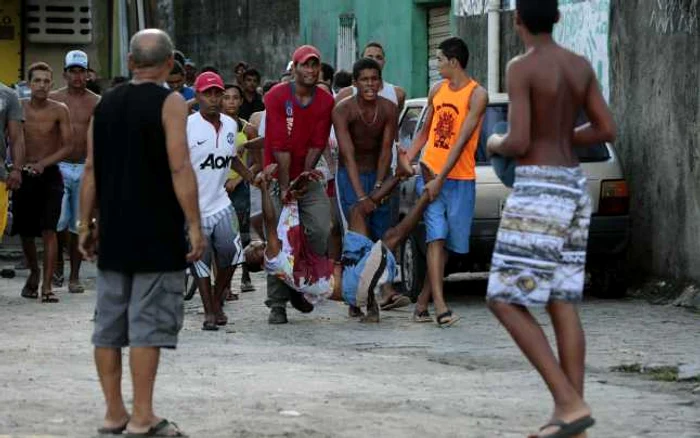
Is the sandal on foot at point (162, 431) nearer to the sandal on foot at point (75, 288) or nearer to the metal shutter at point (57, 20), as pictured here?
the sandal on foot at point (75, 288)

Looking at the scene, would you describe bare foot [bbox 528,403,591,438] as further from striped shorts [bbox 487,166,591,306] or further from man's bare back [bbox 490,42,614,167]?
man's bare back [bbox 490,42,614,167]

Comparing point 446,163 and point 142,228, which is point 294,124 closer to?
point 446,163

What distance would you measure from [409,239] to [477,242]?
26.5 inches

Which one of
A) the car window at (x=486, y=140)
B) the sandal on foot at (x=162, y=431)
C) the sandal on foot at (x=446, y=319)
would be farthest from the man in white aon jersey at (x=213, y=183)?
the sandal on foot at (x=162, y=431)

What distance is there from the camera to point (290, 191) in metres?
12.9

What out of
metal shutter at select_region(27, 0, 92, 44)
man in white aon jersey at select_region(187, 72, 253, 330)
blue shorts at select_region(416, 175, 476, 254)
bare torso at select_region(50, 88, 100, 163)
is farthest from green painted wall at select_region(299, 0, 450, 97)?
man in white aon jersey at select_region(187, 72, 253, 330)

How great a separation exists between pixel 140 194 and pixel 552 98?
1.79m

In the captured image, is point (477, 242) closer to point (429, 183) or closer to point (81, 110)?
point (429, 183)

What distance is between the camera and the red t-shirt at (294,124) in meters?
12.8

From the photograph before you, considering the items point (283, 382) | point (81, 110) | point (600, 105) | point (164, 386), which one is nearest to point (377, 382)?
point (283, 382)

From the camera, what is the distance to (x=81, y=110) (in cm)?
1590

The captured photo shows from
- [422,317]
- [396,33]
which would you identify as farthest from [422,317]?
[396,33]

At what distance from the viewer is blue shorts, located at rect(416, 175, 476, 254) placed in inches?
500

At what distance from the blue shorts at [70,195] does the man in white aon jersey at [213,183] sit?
134 inches
